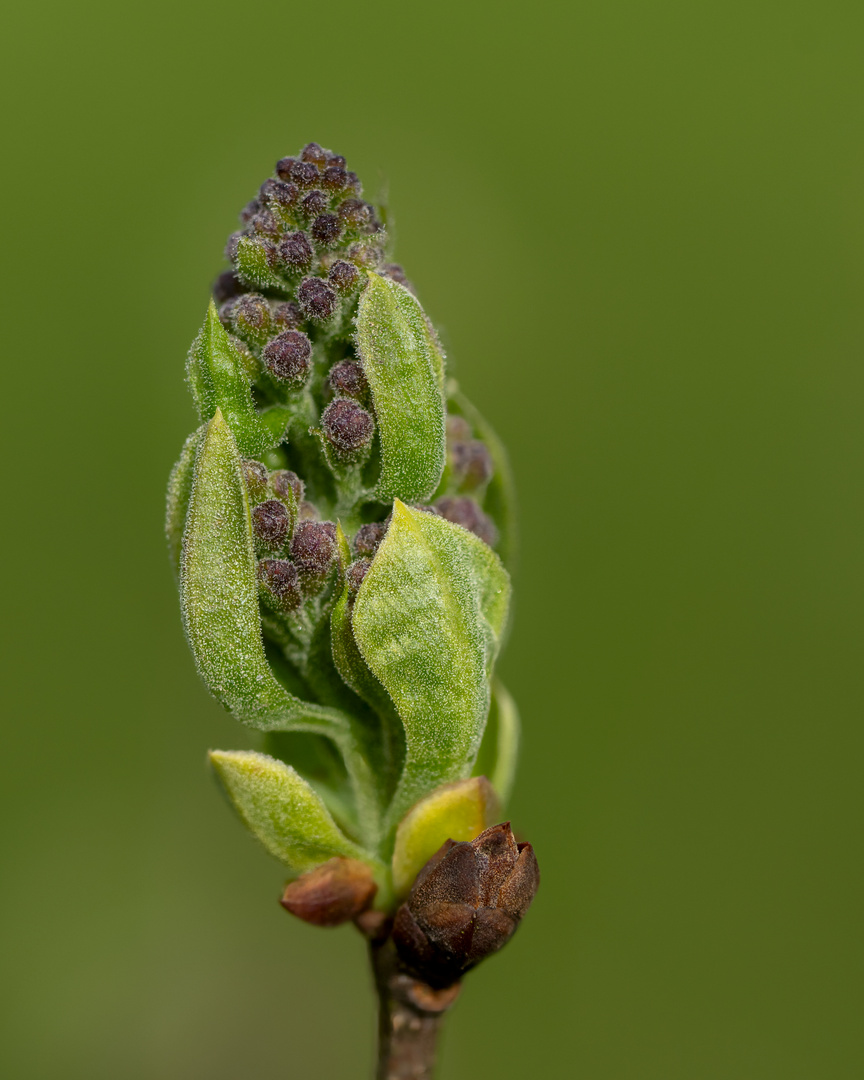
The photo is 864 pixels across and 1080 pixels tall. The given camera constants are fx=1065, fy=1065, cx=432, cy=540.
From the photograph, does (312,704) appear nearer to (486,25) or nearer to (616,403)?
(616,403)

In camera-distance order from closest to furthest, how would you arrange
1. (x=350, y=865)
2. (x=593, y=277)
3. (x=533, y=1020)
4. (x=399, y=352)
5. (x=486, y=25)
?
(x=399, y=352), (x=350, y=865), (x=533, y=1020), (x=593, y=277), (x=486, y=25)

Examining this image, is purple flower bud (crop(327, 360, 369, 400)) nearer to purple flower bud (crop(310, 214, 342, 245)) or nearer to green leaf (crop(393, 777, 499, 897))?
purple flower bud (crop(310, 214, 342, 245))

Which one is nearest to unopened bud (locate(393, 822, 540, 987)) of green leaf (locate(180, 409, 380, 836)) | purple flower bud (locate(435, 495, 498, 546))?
green leaf (locate(180, 409, 380, 836))

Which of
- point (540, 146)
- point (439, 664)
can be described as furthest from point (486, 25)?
point (439, 664)

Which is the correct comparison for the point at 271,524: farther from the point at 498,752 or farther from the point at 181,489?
the point at 498,752

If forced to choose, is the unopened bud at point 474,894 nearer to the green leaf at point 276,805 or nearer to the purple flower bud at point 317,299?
the green leaf at point 276,805

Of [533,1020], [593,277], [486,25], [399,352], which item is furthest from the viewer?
[486,25]
